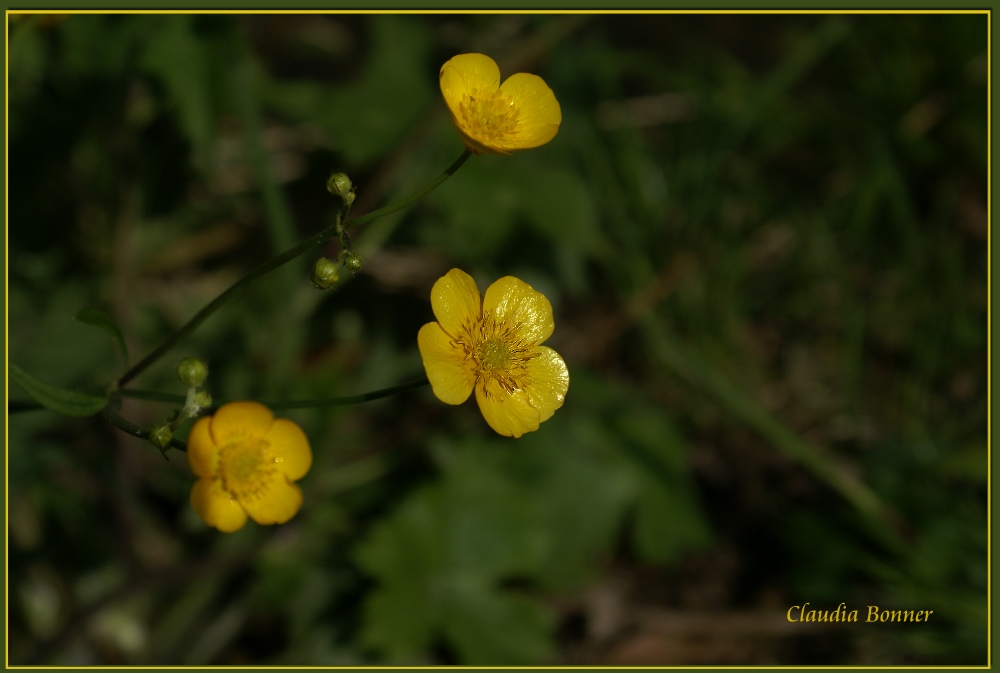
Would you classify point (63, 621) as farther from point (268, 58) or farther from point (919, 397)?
point (919, 397)

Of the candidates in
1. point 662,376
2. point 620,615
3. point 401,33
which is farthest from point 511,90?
point 620,615

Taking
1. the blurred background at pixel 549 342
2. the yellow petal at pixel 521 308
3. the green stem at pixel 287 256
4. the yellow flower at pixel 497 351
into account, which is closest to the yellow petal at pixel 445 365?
the yellow flower at pixel 497 351

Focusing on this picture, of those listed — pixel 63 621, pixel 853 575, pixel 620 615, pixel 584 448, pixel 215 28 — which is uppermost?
pixel 215 28

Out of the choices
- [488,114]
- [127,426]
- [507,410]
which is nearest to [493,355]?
[507,410]

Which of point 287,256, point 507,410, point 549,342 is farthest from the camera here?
point 549,342

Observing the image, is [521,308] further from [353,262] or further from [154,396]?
[154,396]

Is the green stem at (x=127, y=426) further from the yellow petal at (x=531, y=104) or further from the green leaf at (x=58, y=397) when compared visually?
the yellow petal at (x=531, y=104)

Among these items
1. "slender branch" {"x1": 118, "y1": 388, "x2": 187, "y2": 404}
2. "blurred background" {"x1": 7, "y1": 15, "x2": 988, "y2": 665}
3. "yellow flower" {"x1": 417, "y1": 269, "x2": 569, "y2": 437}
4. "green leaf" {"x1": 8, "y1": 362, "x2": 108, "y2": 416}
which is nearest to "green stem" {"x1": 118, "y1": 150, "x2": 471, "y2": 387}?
→ "slender branch" {"x1": 118, "y1": 388, "x2": 187, "y2": 404}
